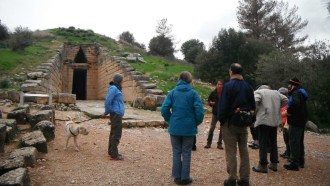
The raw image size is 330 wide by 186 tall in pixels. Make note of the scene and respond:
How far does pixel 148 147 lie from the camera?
805 centimetres

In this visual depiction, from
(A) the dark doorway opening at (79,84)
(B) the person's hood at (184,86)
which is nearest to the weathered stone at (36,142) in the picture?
(B) the person's hood at (184,86)

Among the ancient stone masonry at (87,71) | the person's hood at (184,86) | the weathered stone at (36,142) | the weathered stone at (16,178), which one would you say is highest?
the ancient stone masonry at (87,71)

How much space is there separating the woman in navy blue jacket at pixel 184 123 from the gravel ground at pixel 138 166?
0.28m

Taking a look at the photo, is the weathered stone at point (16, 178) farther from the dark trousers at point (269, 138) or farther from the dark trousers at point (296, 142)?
the dark trousers at point (296, 142)

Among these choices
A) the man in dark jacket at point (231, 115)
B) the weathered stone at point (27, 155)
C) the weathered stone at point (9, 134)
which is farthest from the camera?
the weathered stone at point (9, 134)

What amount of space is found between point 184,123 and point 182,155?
0.53m

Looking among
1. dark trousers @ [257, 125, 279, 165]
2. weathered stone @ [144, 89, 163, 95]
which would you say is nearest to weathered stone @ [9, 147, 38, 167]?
dark trousers @ [257, 125, 279, 165]

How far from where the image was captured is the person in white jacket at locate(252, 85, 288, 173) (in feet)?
19.9

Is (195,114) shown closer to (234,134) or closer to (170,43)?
(234,134)

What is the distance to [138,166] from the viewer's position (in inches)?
248

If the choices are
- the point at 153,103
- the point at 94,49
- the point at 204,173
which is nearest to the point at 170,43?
the point at 94,49

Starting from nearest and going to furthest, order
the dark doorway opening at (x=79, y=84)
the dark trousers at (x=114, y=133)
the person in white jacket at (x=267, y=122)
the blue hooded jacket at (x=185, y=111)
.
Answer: the blue hooded jacket at (x=185, y=111) < the person in white jacket at (x=267, y=122) < the dark trousers at (x=114, y=133) < the dark doorway opening at (x=79, y=84)

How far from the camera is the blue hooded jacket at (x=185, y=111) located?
522 cm

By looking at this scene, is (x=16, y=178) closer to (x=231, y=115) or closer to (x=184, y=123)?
(x=184, y=123)
